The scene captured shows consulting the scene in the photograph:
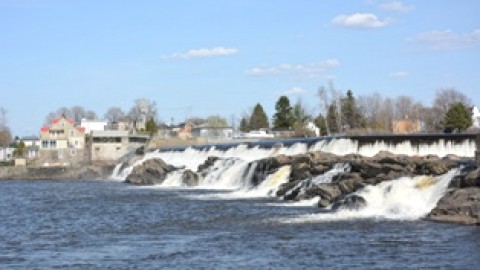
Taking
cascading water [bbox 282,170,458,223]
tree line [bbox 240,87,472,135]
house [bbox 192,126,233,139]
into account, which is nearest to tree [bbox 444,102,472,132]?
tree line [bbox 240,87,472,135]

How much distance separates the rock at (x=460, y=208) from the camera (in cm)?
3120

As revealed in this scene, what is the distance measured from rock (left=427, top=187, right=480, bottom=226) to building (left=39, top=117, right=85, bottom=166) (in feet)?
279

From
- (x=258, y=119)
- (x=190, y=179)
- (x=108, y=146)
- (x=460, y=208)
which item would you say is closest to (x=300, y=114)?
(x=258, y=119)

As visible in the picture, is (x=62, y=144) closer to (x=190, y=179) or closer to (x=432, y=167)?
(x=190, y=179)

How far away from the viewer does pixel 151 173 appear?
254 feet

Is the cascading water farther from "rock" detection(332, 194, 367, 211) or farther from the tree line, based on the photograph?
the tree line

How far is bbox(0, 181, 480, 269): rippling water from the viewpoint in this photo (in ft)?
78.5

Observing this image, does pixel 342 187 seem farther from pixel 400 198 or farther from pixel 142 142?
pixel 142 142

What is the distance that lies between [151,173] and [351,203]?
139ft

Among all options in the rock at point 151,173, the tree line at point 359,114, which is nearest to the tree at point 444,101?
the tree line at point 359,114

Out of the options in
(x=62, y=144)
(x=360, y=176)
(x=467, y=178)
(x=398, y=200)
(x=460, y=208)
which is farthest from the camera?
(x=62, y=144)

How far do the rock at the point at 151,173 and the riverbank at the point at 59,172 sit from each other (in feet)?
65.3

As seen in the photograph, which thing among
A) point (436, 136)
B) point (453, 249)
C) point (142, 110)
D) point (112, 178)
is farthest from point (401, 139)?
point (142, 110)

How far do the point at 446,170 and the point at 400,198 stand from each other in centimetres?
272
